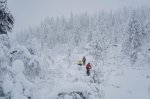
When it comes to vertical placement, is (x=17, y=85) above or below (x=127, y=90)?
above

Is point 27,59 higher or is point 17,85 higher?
point 27,59

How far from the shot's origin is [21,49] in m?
5.41

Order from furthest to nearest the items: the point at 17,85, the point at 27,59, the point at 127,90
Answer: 1. the point at 127,90
2. the point at 27,59
3. the point at 17,85

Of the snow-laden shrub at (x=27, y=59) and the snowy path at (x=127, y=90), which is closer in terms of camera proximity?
the snow-laden shrub at (x=27, y=59)

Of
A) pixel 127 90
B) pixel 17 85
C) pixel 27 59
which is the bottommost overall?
pixel 127 90

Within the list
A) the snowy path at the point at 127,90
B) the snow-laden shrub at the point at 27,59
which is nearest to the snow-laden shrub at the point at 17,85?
the snow-laden shrub at the point at 27,59

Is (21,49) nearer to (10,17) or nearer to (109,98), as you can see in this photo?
(10,17)

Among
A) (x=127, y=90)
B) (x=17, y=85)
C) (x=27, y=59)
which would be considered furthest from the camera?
(x=127, y=90)

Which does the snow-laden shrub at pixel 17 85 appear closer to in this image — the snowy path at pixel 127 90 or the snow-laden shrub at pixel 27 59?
the snow-laden shrub at pixel 27 59

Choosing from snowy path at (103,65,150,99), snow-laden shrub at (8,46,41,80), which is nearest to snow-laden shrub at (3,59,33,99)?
snow-laden shrub at (8,46,41,80)

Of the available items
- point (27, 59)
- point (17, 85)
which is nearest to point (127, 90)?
point (27, 59)

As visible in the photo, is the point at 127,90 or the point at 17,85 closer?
the point at 17,85

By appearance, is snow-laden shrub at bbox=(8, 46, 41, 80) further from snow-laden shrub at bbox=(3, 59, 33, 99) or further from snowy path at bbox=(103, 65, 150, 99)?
snowy path at bbox=(103, 65, 150, 99)

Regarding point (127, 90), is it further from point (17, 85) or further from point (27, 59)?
point (17, 85)
